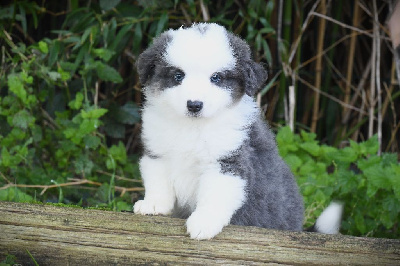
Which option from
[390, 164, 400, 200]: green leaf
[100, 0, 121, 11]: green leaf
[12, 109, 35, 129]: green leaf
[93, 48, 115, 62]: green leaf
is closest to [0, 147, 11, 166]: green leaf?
[12, 109, 35, 129]: green leaf

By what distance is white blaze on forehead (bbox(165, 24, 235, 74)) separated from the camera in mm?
2787

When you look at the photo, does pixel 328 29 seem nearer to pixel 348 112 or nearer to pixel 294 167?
pixel 348 112

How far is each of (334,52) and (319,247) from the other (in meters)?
3.25

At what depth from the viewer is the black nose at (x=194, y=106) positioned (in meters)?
2.74

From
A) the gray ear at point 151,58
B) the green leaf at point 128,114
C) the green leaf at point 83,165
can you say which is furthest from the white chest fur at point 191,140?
the green leaf at point 128,114

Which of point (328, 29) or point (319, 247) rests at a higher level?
point (328, 29)

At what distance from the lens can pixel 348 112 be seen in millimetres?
5398

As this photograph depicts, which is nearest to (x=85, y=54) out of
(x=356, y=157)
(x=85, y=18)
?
(x=85, y=18)

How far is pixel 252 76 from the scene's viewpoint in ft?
9.64

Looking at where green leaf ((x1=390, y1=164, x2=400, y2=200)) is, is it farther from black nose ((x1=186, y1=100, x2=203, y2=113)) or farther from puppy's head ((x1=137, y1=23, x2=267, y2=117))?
black nose ((x1=186, y1=100, x2=203, y2=113))

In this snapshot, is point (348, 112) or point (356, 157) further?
point (348, 112)

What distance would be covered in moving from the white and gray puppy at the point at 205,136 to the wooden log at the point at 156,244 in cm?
9

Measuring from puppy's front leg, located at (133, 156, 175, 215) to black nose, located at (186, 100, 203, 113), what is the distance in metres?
0.39

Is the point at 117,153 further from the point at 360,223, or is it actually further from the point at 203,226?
the point at 203,226
